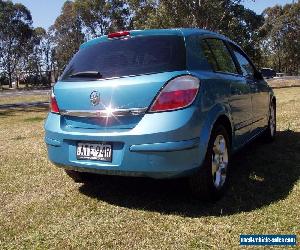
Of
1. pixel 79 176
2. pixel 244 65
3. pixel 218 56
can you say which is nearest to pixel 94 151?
pixel 79 176

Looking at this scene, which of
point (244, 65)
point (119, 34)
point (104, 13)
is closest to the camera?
point (119, 34)

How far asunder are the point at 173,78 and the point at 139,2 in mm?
31052

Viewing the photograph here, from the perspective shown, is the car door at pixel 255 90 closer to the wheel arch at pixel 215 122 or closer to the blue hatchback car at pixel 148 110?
the blue hatchback car at pixel 148 110

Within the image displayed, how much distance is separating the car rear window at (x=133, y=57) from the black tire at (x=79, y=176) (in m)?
1.11

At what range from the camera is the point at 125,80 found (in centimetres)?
375

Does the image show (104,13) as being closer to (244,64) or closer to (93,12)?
(93,12)

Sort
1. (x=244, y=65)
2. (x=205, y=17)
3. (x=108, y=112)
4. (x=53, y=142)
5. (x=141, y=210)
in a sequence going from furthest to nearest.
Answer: (x=205, y=17), (x=244, y=65), (x=53, y=142), (x=141, y=210), (x=108, y=112)

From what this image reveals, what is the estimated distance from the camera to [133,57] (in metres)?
3.96

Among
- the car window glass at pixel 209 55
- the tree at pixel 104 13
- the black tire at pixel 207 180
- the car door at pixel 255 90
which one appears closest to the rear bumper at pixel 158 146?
the black tire at pixel 207 180

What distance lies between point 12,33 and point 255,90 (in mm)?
55682

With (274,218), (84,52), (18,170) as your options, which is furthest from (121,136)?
(18,170)

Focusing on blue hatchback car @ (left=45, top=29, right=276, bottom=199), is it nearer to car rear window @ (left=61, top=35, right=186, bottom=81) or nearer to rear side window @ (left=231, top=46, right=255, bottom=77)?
car rear window @ (left=61, top=35, right=186, bottom=81)

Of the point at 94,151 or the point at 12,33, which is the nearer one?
the point at 94,151

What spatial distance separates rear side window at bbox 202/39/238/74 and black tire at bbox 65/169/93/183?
1940 mm
